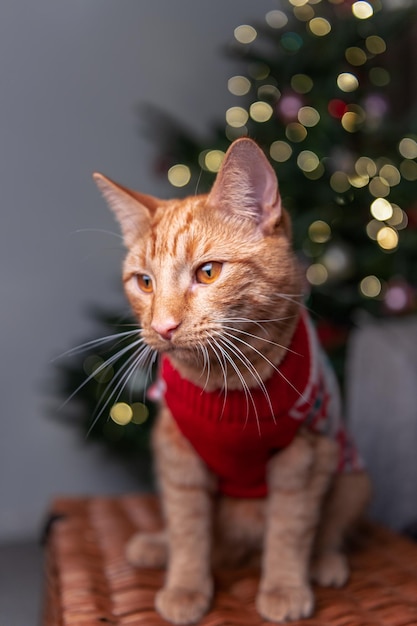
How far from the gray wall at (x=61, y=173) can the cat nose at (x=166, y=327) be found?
142 centimetres

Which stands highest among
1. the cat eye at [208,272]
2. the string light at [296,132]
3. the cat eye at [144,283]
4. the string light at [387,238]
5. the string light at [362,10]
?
the string light at [362,10]

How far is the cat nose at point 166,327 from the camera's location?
86 cm

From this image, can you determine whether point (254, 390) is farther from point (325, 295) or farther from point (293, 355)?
point (325, 295)

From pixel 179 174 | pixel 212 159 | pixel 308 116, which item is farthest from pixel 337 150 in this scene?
pixel 179 174

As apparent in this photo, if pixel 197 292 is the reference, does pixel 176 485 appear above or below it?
below

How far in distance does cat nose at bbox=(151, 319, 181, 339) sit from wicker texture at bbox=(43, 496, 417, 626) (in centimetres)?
41

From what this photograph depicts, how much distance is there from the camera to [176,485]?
3.46 feet

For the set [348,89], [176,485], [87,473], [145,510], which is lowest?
[87,473]

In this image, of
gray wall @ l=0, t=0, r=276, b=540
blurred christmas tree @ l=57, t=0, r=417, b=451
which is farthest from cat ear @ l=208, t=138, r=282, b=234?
gray wall @ l=0, t=0, r=276, b=540

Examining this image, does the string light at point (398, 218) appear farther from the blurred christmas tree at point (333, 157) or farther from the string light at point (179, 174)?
the string light at point (179, 174)

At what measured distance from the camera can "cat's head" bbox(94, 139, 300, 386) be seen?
2.87ft

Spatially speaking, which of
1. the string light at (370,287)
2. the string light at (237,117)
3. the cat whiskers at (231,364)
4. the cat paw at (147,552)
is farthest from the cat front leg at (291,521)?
the string light at (237,117)

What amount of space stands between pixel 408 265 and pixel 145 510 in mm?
1011

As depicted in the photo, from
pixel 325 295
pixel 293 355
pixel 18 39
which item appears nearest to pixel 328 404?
pixel 293 355
